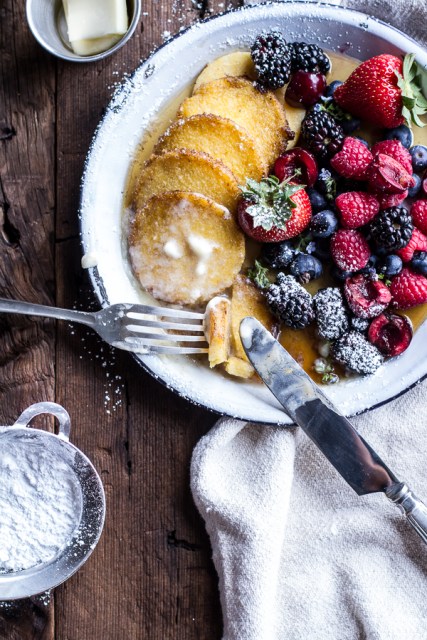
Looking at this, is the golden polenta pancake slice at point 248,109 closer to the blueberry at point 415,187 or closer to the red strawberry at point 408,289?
the blueberry at point 415,187

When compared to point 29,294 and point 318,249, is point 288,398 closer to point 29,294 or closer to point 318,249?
point 318,249

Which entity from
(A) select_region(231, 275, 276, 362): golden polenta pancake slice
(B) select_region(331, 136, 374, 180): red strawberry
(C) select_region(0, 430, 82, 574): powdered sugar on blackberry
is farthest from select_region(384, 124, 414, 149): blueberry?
(C) select_region(0, 430, 82, 574): powdered sugar on blackberry

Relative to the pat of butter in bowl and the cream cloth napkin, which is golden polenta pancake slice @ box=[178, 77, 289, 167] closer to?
the pat of butter in bowl

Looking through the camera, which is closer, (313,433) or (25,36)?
(313,433)

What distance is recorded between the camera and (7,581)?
1.90 meters

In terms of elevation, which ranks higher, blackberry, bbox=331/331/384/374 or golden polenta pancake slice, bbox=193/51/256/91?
golden polenta pancake slice, bbox=193/51/256/91

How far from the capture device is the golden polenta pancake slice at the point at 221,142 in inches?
72.3

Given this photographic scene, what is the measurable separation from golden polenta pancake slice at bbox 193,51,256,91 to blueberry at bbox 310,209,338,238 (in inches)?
17.5

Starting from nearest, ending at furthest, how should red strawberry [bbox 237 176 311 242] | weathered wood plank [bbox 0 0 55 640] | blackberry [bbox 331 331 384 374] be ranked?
1. red strawberry [bbox 237 176 311 242]
2. blackberry [bbox 331 331 384 374]
3. weathered wood plank [bbox 0 0 55 640]

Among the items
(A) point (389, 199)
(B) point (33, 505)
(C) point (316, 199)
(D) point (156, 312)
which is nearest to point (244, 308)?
(D) point (156, 312)

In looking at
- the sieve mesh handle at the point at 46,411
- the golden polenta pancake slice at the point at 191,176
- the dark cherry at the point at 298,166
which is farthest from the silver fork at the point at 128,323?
the dark cherry at the point at 298,166

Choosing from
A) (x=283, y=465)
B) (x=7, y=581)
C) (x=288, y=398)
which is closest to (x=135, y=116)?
(x=288, y=398)

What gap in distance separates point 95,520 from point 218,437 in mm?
409

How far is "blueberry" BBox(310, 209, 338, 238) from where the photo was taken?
1840 millimetres
